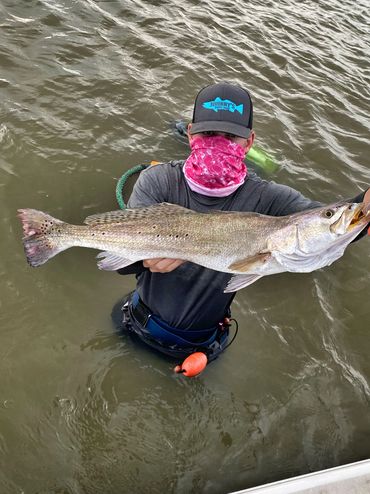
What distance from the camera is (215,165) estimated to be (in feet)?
10.4

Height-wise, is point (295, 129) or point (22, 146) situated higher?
point (295, 129)

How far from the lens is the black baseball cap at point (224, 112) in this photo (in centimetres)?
318

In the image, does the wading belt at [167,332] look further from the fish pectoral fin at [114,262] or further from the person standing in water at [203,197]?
the fish pectoral fin at [114,262]

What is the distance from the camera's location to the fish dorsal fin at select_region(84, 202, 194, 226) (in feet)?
10.7

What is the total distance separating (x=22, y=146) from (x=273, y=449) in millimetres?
5576

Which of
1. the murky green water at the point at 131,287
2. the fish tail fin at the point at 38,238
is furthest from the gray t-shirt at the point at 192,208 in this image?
the murky green water at the point at 131,287

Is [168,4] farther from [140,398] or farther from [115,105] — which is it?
[140,398]

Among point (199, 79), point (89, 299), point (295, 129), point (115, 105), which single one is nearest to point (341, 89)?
point (295, 129)

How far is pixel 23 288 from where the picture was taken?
525 cm

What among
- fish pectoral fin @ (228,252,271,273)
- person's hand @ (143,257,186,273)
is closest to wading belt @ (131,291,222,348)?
person's hand @ (143,257,186,273)

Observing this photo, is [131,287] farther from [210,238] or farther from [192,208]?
[210,238]

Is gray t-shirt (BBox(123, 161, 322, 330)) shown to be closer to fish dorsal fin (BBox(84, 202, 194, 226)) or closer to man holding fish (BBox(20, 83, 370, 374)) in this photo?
man holding fish (BBox(20, 83, 370, 374))

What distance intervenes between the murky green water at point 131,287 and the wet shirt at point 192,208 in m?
1.23

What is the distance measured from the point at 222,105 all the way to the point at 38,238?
5.99 feet
